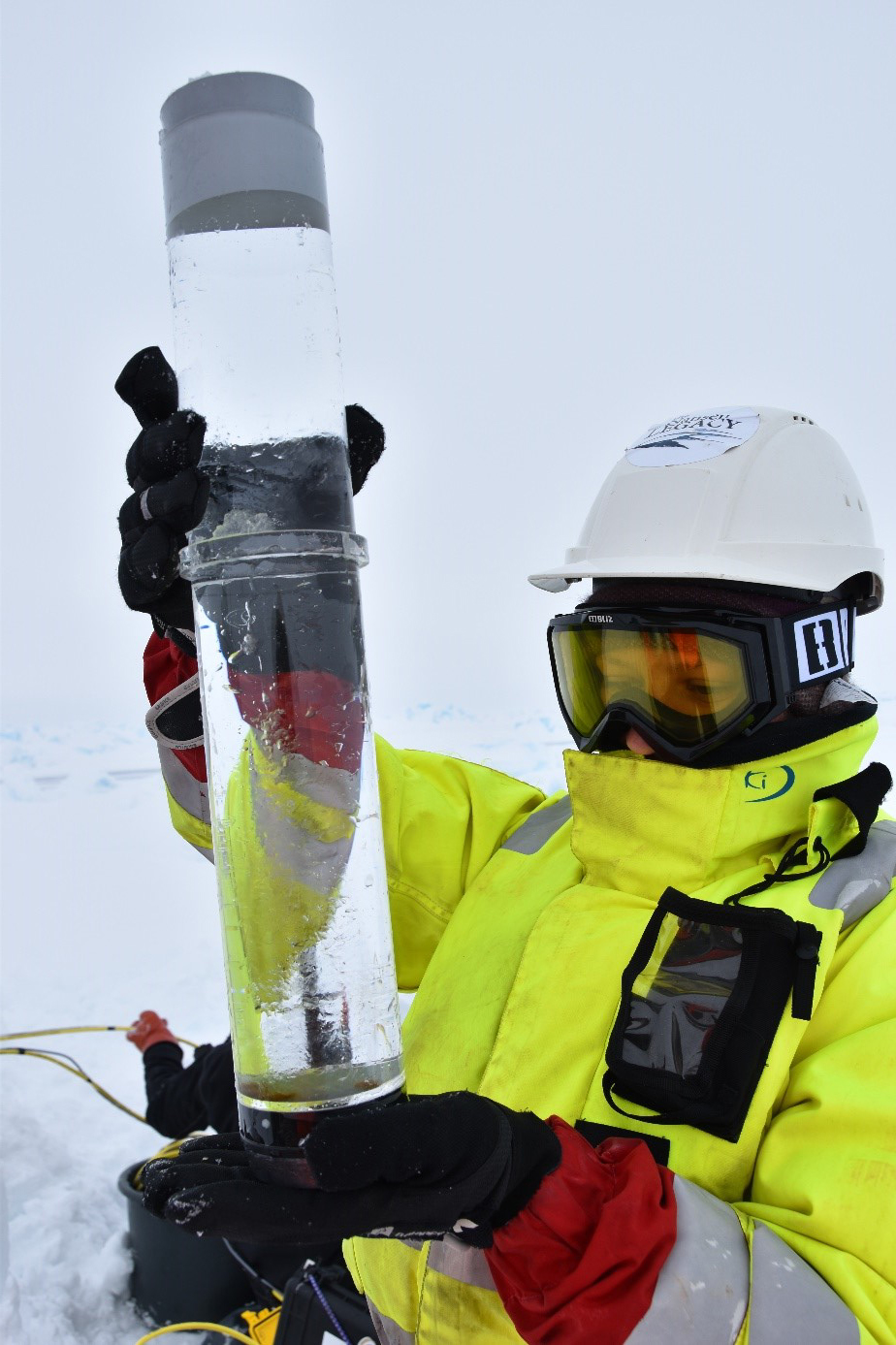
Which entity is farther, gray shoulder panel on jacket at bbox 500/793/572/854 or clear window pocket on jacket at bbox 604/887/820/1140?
gray shoulder panel on jacket at bbox 500/793/572/854

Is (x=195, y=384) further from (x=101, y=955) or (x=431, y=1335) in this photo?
Answer: (x=101, y=955)

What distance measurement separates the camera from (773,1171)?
1407 millimetres

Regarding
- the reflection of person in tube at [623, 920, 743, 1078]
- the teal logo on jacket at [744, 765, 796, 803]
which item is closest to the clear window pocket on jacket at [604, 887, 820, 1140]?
the reflection of person in tube at [623, 920, 743, 1078]

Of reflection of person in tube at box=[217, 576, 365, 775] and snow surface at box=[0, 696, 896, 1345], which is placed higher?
reflection of person in tube at box=[217, 576, 365, 775]

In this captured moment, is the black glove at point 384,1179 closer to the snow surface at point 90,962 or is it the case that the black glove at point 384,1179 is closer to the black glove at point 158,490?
the black glove at point 158,490

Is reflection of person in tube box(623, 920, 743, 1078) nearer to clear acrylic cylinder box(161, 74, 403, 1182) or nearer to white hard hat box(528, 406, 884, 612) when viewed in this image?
clear acrylic cylinder box(161, 74, 403, 1182)

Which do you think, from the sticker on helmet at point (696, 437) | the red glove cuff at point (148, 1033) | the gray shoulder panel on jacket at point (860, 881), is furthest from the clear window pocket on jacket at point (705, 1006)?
the red glove cuff at point (148, 1033)

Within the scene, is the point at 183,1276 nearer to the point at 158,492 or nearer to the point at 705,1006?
the point at 705,1006

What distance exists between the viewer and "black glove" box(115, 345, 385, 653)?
1.26 m

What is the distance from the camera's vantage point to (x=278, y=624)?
1160mm

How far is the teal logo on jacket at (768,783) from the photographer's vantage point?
1766mm

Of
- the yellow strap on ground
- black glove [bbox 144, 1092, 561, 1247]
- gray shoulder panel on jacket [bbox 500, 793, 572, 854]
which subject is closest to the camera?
black glove [bbox 144, 1092, 561, 1247]

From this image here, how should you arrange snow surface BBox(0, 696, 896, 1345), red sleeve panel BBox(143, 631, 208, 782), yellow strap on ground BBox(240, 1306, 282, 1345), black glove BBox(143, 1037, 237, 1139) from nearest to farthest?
red sleeve panel BBox(143, 631, 208, 782), yellow strap on ground BBox(240, 1306, 282, 1345), snow surface BBox(0, 696, 896, 1345), black glove BBox(143, 1037, 237, 1139)

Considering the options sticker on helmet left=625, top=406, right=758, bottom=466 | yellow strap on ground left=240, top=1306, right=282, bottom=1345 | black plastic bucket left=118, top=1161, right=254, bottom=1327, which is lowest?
black plastic bucket left=118, top=1161, right=254, bottom=1327
